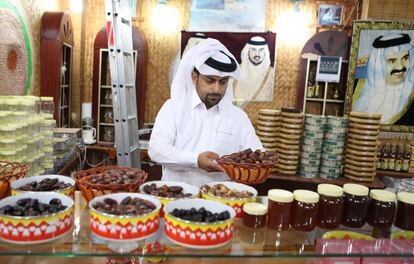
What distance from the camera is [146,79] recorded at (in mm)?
5789

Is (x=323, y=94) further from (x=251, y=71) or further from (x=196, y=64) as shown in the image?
(x=196, y=64)

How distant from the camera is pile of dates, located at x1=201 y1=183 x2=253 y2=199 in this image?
4.25 feet

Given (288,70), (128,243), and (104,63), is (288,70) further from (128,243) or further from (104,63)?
(128,243)

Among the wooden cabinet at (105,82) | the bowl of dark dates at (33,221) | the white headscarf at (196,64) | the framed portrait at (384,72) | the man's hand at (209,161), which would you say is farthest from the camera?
the wooden cabinet at (105,82)

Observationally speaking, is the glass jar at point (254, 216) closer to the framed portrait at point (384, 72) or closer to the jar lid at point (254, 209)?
the jar lid at point (254, 209)

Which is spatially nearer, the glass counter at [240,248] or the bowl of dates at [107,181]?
the glass counter at [240,248]

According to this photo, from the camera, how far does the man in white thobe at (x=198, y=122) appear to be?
2344 millimetres

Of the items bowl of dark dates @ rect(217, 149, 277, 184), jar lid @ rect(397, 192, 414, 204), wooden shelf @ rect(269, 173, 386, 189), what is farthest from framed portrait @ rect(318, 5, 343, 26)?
jar lid @ rect(397, 192, 414, 204)

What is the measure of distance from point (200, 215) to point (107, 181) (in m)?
0.41

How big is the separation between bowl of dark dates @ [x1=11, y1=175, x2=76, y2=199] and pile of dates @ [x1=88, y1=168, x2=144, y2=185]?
0.08 meters

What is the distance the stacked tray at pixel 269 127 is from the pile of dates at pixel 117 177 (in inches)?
97.2

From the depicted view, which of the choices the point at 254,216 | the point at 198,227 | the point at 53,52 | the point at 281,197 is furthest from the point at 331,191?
the point at 53,52

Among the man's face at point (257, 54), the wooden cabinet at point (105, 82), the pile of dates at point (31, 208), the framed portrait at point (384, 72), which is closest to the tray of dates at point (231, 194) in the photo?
the pile of dates at point (31, 208)

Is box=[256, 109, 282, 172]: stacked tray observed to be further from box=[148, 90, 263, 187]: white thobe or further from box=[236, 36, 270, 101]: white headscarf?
box=[236, 36, 270, 101]: white headscarf
